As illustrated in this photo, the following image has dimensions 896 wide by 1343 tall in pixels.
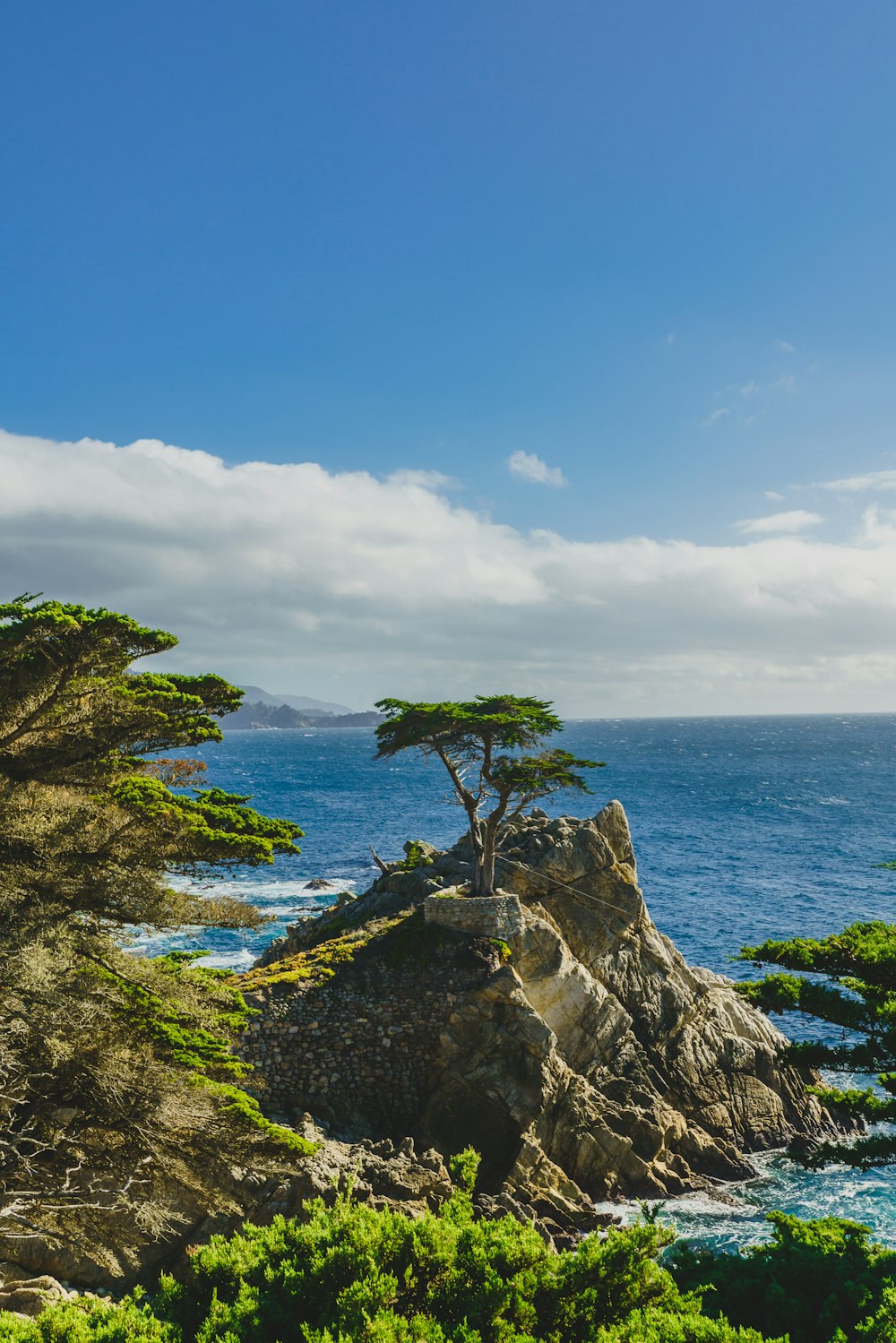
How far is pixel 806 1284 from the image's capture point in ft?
39.7

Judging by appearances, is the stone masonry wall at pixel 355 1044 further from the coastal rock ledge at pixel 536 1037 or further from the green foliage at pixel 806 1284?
the green foliage at pixel 806 1284

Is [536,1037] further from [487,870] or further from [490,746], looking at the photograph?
[490,746]

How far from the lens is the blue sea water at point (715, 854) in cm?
2447

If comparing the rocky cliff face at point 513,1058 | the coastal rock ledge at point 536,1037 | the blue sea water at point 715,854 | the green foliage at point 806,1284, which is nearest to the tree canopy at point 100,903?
the blue sea water at point 715,854

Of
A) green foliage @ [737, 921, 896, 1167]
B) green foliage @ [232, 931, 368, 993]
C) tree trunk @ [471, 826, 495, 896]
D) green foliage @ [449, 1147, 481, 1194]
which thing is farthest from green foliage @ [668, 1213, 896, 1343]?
tree trunk @ [471, 826, 495, 896]

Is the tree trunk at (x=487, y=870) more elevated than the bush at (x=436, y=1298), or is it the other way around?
the tree trunk at (x=487, y=870)

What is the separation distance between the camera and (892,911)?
4734 centimetres

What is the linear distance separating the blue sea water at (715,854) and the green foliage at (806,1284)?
464cm

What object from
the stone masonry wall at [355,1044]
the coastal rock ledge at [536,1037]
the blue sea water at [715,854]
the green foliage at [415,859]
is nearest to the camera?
the stone masonry wall at [355,1044]

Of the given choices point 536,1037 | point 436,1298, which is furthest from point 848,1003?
point 536,1037

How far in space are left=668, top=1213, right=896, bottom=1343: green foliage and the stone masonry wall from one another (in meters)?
10.7

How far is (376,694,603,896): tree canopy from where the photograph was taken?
28078 millimetres

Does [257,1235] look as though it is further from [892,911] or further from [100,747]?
[892,911]

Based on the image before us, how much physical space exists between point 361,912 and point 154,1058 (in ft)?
55.3
